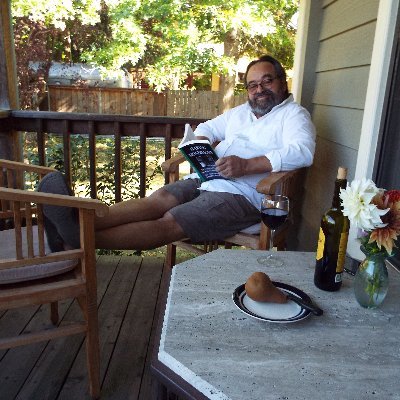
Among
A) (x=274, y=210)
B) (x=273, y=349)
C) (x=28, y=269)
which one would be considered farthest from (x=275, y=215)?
(x=28, y=269)

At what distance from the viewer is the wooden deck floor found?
5.28 feet

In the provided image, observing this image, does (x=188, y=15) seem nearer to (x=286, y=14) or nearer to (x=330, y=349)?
(x=286, y=14)

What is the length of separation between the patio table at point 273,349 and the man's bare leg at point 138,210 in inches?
35.2

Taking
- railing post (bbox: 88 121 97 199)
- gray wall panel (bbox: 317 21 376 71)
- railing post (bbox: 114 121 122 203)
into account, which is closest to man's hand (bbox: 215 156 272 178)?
gray wall panel (bbox: 317 21 376 71)

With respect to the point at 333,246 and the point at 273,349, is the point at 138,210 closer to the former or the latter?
the point at 333,246

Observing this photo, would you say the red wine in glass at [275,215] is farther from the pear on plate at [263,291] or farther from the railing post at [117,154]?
the railing post at [117,154]

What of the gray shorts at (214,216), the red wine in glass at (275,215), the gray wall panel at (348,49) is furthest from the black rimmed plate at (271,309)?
the gray wall panel at (348,49)

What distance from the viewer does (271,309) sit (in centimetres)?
98

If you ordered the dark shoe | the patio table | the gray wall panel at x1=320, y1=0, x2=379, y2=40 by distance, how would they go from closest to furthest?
the patio table < the dark shoe < the gray wall panel at x1=320, y1=0, x2=379, y2=40

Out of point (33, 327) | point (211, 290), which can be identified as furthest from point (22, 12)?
point (211, 290)

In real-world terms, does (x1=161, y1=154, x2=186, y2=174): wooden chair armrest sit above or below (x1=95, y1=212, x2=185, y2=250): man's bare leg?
above

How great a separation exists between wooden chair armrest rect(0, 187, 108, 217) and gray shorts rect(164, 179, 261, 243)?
0.64 meters

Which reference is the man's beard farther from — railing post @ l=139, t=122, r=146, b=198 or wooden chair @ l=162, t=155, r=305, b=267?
railing post @ l=139, t=122, r=146, b=198

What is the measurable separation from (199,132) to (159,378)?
74.1 inches
